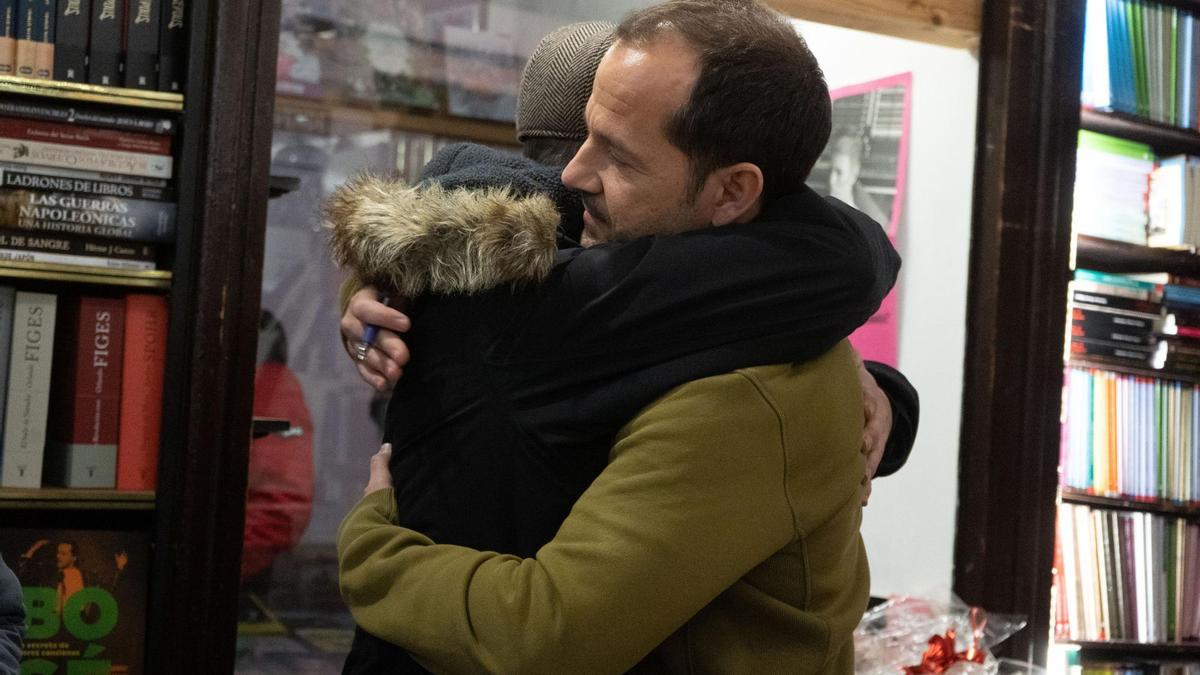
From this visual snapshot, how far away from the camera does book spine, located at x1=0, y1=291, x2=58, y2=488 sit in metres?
2.09

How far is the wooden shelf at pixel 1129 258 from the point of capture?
288 centimetres

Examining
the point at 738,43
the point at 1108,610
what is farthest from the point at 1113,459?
the point at 738,43

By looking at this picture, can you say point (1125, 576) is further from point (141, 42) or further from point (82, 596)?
point (141, 42)

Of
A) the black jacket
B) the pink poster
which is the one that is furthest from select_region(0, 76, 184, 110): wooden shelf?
the pink poster

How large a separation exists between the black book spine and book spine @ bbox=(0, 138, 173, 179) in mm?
120

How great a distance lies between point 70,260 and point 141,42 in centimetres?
38

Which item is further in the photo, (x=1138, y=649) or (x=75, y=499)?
(x=1138, y=649)

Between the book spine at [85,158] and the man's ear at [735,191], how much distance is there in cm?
135

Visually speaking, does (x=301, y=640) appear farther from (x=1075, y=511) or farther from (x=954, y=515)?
(x=1075, y=511)

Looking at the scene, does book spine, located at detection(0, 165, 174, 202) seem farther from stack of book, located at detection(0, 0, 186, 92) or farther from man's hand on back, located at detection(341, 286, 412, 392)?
man's hand on back, located at detection(341, 286, 412, 392)

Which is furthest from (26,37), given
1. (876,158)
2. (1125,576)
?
(1125,576)

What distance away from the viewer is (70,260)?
214 centimetres

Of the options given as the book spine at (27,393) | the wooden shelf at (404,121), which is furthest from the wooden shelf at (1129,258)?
the book spine at (27,393)

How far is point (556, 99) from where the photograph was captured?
128 cm
